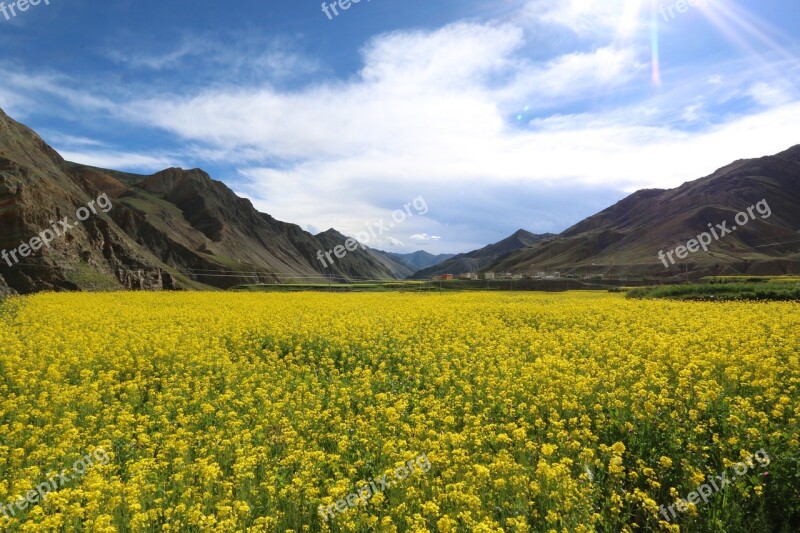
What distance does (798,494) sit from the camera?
4.68 meters

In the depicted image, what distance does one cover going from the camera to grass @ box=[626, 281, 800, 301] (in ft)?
85.9

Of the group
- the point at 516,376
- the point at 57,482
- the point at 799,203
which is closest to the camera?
the point at 57,482

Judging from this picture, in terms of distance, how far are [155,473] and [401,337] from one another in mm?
8930

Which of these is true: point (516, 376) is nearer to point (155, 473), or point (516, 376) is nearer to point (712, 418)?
point (712, 418)

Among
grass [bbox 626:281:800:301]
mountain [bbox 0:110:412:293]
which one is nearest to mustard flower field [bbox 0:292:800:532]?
grass [bbox 626:281:800:301]

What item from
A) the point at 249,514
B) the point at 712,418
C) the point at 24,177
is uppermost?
the point at 24,177

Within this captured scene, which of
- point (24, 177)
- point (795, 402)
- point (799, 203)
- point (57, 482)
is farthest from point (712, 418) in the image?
point (799, 203)
